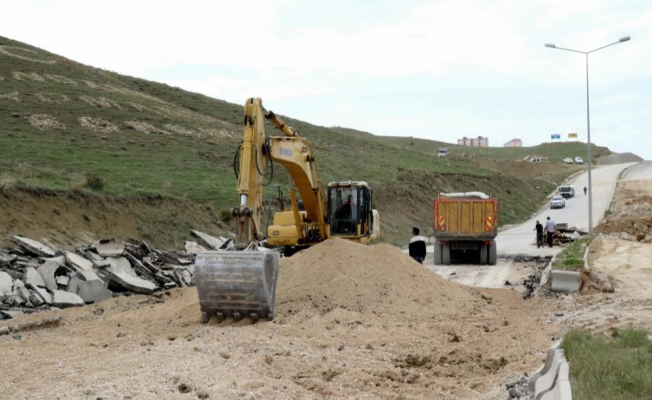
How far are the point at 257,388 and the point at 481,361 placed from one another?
3.63m

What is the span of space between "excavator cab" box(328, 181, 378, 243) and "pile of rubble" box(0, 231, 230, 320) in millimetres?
4732

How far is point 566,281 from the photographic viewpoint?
760 inches

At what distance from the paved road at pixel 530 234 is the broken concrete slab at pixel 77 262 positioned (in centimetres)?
1100

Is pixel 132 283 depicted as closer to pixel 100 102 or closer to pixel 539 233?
pixel 539 233

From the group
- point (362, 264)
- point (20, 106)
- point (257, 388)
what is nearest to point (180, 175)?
point (20, 106)

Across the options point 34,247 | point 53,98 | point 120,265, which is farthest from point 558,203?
point 34,247

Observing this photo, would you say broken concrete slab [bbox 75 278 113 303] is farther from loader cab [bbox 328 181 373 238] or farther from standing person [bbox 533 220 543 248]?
standing person [bbox 533 220 543 248]

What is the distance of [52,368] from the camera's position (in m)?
10.6

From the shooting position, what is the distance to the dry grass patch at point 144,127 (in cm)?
5306

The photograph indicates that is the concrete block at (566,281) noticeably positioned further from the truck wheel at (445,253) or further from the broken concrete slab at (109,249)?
the broken concrete slab at (109,249)

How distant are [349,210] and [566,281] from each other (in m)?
7.68

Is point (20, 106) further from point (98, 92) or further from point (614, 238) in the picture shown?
point (614, 238)

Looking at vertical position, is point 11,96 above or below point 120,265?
above

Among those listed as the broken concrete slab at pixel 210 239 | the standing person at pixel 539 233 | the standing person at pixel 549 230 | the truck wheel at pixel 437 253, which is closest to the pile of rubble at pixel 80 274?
the broken concrete slab at pixel 210 239
